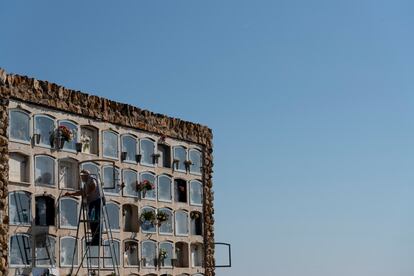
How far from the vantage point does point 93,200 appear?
939 inches

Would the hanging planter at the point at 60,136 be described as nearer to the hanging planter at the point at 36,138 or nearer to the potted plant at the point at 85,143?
the hanging planter at the point at 36,138

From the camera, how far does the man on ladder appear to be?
23750 mm

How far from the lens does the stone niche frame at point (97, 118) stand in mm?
21797

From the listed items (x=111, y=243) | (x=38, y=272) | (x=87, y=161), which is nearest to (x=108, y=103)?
(x=87, y=161)

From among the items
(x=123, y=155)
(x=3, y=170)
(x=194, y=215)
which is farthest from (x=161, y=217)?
(x=3, y=170)

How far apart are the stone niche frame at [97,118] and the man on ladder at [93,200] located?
193 cm

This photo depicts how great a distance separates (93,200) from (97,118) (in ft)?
8.38

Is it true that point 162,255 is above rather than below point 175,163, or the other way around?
below

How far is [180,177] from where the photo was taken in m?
28.5


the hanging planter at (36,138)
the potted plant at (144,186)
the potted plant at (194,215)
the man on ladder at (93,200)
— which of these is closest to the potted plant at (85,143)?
the man on ladder at (93,200)

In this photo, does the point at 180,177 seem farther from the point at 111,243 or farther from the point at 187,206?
the point at 111,243

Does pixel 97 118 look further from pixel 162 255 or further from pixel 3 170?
pixel 162 255

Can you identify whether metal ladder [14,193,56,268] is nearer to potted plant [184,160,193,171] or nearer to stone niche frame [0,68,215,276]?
stone niche frame [0,68,215,276]

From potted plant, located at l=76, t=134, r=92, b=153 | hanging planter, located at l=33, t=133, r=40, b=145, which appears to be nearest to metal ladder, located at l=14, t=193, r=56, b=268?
hanging planter, located at l=33, t=133, r=40, b=145
